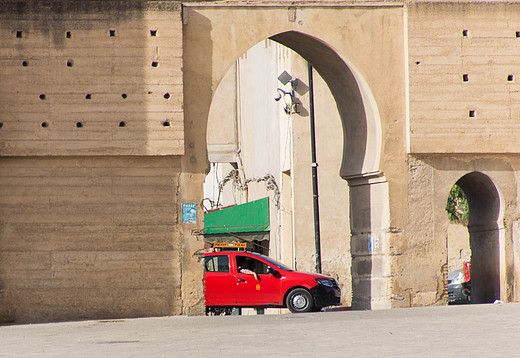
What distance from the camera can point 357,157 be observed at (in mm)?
17953

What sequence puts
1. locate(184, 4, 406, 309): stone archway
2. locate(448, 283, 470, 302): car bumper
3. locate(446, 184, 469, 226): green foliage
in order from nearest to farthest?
locate(184, 4, 406, 309): stone archway → locate(448, 283, 470, 302): car bumper → locate(446, 184, 469, 226): green foliage

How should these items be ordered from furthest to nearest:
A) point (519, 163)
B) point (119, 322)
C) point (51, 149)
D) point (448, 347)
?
point (519, 163), point (51, 149), point (119, 322), point (448, 347)

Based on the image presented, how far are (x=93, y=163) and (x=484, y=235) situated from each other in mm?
7457

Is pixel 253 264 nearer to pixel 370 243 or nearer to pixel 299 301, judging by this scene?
pixel 299 301

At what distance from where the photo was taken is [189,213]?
54.2 feet

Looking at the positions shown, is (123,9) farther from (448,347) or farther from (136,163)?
(448,347)

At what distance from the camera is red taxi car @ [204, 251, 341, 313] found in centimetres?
1856

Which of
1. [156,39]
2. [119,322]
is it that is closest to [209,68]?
[156,39]

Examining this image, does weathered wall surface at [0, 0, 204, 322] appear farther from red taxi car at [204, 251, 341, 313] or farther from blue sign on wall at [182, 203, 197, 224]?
red taxi car at [204, 251, 341, 313]

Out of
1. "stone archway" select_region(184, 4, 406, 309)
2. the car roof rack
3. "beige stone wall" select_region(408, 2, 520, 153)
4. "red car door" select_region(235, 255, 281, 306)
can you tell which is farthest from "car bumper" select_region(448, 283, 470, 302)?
"beige stone wall" select_region(408, 2, 520, 153)

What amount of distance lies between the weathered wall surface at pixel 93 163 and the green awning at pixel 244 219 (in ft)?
43.6

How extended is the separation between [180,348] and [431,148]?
329 inches

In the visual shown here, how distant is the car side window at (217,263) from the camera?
1928 centimetres

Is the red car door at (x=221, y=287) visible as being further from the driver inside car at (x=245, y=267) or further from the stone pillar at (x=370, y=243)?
the stone pillar at (x=370, y=243)
